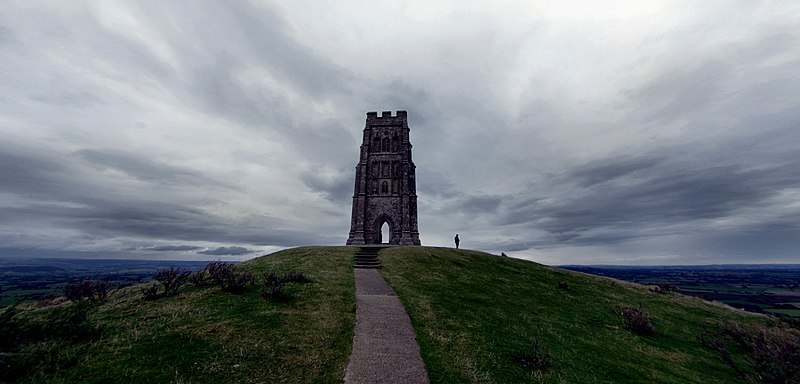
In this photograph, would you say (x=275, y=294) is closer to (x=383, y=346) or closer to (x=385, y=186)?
(x=383, y=346)

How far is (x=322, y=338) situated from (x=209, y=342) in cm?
302

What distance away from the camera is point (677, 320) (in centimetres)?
1998

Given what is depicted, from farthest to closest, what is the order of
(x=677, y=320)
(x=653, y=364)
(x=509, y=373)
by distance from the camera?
(x=677, y=320), (x=653, y=364), (x=509, y=373)

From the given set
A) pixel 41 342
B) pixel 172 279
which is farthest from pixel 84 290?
pixel 41 342

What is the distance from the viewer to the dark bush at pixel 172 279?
13766 mm

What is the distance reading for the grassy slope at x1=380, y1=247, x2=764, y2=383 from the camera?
367 inches

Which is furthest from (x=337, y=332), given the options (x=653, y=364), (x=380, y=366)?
(x=653, y=364)

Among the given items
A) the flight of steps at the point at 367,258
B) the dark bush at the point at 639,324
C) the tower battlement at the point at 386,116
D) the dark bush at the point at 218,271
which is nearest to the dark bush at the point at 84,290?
the dark bush at the point at 218,271

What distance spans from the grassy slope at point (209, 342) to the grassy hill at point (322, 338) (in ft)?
0.11

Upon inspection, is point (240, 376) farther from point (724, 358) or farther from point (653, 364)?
point (724, 358)

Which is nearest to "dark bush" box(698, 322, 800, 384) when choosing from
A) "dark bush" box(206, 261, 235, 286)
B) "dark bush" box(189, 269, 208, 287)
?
"dark bush" box(206, 261, 235, 286)

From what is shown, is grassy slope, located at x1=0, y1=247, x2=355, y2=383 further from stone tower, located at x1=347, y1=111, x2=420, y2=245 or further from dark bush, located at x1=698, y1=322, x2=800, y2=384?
stone tower, located at x1=347, y1=111, x2=420, y2=245

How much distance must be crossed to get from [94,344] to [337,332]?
610 cm

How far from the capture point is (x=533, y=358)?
9.49 meters
